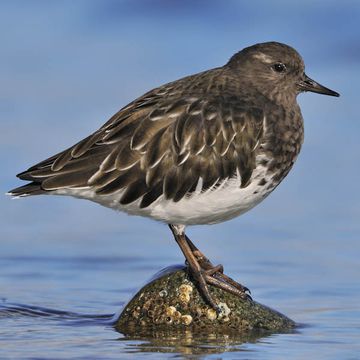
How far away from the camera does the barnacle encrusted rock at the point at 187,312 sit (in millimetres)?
7953

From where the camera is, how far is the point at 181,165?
805cm

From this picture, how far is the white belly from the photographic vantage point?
8000 mm

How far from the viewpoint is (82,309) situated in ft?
28.1

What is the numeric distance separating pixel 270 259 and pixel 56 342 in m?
2.30

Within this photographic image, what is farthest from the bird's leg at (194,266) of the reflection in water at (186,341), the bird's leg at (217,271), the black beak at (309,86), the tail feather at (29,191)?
the black beak at (309,86)

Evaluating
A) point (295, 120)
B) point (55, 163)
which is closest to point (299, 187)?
point (295, 120)

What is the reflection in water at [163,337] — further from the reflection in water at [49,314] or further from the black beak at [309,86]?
the black beak at [309,86]

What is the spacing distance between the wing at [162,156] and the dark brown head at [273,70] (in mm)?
510

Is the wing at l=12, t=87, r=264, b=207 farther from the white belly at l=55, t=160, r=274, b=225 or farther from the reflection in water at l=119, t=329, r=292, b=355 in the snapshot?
the reflection in water at l=119, t=329, r=292, b=355

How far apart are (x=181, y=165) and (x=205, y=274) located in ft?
2.11

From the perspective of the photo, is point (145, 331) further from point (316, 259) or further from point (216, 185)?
point (316, 259)

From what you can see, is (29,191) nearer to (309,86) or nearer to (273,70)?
(273,70)

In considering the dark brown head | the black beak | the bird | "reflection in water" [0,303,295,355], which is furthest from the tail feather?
the black beak

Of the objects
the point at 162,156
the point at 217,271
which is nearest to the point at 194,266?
the point at 217,271
